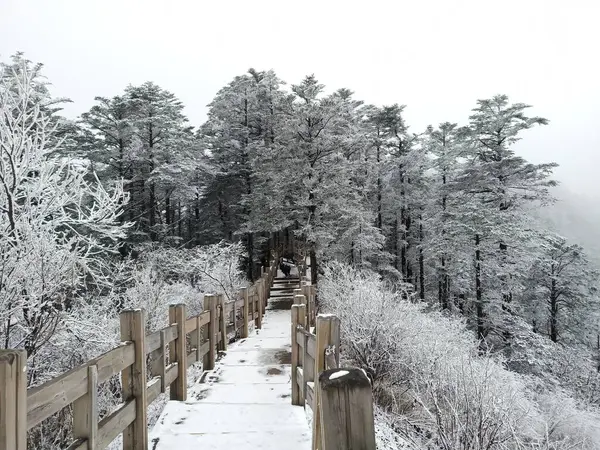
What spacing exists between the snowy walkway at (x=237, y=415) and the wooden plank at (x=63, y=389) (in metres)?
1.32

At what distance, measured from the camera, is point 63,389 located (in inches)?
96.3

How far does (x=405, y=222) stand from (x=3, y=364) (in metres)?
29.6

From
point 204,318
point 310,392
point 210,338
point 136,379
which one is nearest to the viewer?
point 136,379

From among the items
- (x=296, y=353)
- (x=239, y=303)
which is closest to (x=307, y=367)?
(x=296, y=353)

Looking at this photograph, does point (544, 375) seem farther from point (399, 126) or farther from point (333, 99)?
point (399, 126)

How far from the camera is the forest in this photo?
20.6 ft

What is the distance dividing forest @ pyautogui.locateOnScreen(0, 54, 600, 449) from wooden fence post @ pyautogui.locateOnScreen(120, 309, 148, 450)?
189cm

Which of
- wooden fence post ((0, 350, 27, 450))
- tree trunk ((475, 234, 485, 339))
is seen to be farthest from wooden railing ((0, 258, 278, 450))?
tree trunk ((475, 234, 485, 339))

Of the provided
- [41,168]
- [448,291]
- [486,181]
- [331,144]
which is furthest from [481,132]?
[41,168]

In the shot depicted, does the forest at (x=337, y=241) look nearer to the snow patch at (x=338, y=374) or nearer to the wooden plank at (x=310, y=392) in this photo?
the wooden plank at (x=310, y=392)

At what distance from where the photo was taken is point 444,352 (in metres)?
8.59

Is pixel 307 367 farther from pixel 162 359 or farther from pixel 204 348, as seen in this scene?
pixel 204 348

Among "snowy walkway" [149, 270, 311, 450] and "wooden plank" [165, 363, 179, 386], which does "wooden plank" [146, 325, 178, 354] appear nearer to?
"wooden plank" [165, 363, 179, 386]

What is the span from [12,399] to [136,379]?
2.02 m
